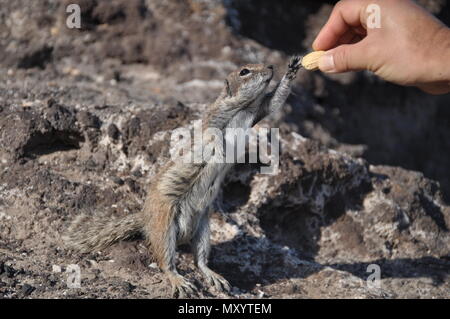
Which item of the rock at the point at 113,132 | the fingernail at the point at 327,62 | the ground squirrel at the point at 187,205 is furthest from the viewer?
the rock at the point at 113,132

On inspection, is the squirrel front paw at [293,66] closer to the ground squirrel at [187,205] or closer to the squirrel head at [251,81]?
the ground squirrel at [187,205]

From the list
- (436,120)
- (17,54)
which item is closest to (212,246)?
(17,54)

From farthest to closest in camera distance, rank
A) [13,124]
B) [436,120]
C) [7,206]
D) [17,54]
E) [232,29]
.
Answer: [436,120], [232,29], [17,54], [13,124], [7,206]

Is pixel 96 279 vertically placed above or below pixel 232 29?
below

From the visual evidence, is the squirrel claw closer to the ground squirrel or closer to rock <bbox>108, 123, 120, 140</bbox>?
the ground squirrel

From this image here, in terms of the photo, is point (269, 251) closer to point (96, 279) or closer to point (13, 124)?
point (96, 279)

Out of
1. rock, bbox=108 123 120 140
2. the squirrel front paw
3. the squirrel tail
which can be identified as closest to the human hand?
the squirrel front paw

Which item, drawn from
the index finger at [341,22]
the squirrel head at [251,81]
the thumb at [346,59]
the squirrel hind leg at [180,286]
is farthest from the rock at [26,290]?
the index finger at [341,22]
